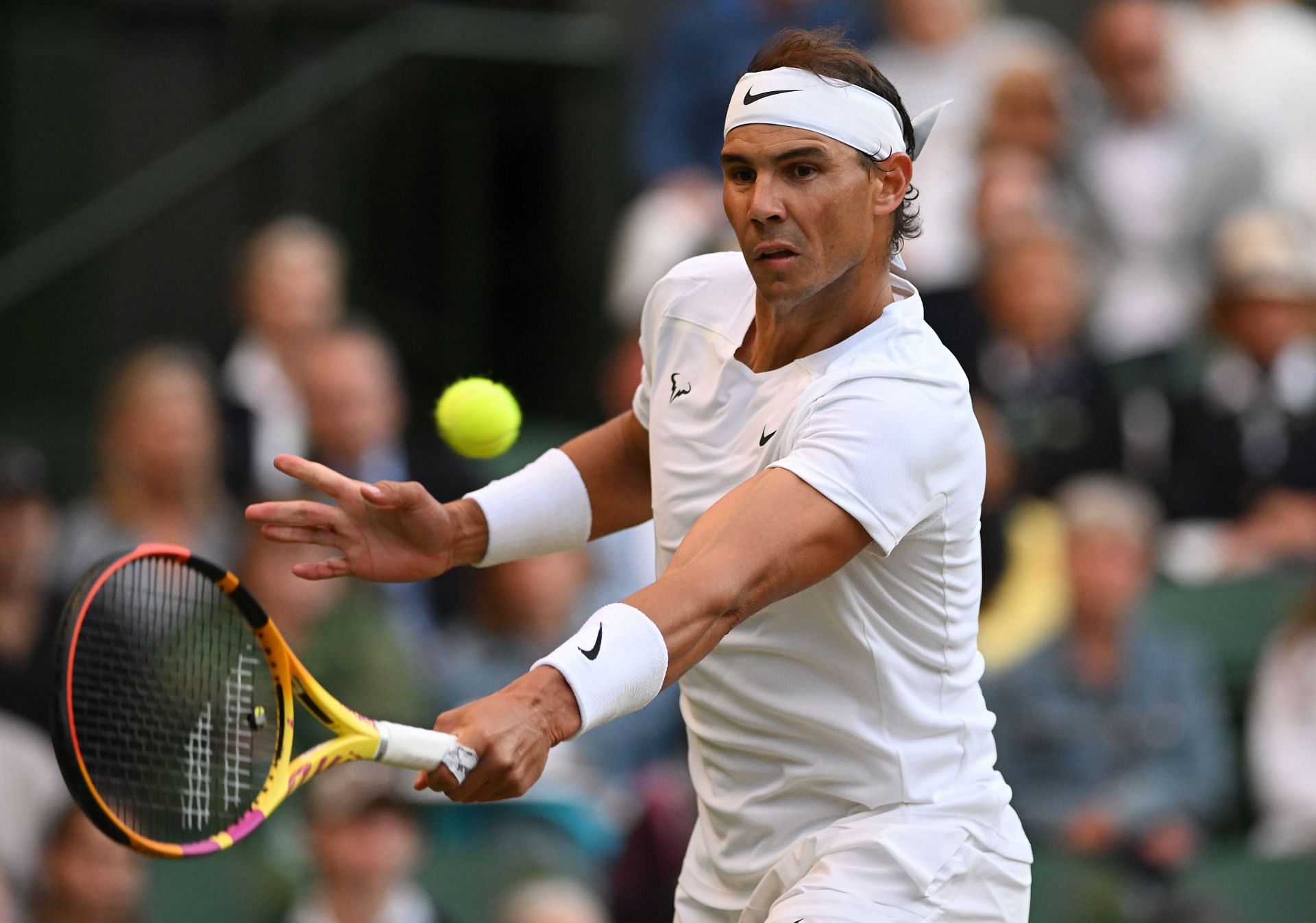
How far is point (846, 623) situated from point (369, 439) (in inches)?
159

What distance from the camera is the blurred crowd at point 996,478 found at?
6.21 m

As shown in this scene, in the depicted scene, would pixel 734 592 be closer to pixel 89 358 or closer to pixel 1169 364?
pixel 1169 364

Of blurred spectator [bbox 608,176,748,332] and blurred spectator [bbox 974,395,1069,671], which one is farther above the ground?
blurred spectator [bbox 608,176,748,332]

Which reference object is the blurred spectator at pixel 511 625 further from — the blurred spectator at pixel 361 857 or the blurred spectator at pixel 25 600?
the blurred spectator at pixel 25 600

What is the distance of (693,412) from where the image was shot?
3.55 metres

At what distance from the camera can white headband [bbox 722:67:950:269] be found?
335 centimetres

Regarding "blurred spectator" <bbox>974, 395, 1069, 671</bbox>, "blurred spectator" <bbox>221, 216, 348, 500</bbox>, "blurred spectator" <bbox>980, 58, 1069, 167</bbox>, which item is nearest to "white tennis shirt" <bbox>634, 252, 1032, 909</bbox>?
"blurred spectator" <bbox>974, 395, 1069, 671</bbox>

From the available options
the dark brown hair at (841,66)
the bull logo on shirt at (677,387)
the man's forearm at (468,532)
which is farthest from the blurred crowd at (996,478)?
the dark brown hair at (841,66)

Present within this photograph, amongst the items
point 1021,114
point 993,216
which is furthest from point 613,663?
point 1021,114

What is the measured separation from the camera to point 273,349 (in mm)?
7766

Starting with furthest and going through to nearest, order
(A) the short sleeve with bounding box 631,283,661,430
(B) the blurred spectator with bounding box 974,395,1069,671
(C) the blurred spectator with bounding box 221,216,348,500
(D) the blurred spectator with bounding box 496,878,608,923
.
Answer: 1. (C) the blurred spectator with bounding box 221,216,348,500
2. (B) the blurred spectator with bounding box 974,395,1069,671
3. (D) the blurred spectator with bounding box 496,878,608,923
4. (A) the short sleeve with bounding box 631,283,661,430

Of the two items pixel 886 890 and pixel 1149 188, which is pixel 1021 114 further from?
pixel 886 890

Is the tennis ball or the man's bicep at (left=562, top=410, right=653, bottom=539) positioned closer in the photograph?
the tennis ball

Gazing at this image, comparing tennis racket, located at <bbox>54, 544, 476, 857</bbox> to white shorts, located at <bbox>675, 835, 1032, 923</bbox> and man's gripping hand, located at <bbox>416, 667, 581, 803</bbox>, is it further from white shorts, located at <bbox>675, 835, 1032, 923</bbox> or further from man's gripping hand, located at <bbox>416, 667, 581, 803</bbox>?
white shorts, located at <bbox>675, 835, 1032, 923</bbox>
